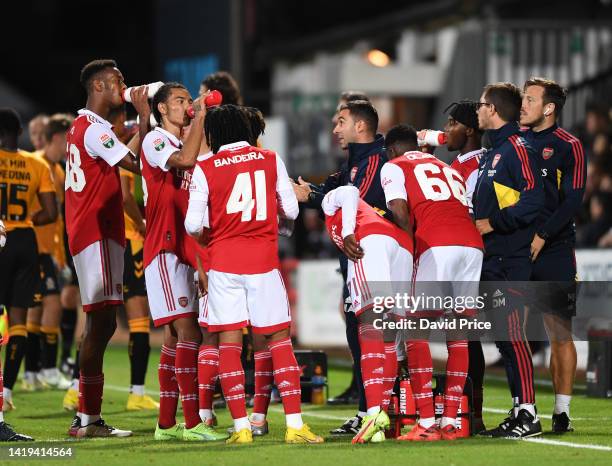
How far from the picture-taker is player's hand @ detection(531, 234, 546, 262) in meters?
9.03

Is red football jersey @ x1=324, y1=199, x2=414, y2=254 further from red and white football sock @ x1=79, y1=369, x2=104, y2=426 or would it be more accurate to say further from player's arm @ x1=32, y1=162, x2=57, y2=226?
player's arm @ x1=32, y1=162, x2=57, y2=226

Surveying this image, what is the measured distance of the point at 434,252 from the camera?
8664mm

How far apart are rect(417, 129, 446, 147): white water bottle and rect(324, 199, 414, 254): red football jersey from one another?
2.83 feet

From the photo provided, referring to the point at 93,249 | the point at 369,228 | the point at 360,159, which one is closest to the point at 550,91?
the point at 360,159

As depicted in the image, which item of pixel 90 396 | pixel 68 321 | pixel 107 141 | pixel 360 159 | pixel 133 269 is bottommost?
pixel 90 396

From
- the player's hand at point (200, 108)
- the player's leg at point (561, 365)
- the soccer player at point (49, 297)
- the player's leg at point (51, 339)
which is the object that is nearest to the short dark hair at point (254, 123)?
the player's hand at point (200, 108)

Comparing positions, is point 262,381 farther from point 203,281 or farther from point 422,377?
point 422,377

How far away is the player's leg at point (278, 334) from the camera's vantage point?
328 inches

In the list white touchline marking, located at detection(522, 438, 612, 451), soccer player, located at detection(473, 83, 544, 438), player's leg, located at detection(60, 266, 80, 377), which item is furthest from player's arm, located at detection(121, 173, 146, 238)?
player's leg, located at detection(60, 266, 80, 377)

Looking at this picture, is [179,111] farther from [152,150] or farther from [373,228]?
[373,228]

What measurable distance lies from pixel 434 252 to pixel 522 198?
2.26 feet

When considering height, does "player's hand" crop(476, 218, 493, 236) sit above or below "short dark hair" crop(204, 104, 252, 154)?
below

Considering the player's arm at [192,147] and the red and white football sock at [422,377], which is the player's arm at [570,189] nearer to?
the red and white football sock at [422,377]

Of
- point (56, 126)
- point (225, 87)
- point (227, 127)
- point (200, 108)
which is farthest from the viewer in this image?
point (56, 126)
